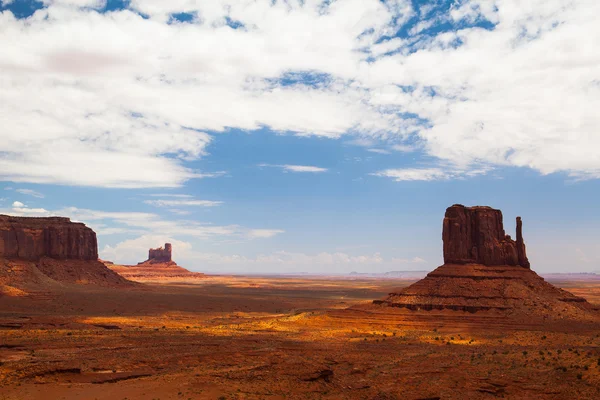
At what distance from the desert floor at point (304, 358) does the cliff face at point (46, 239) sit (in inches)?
1827

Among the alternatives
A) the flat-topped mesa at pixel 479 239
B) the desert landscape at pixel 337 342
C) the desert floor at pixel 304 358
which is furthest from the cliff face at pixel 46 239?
the flat-topped mesa at pixel 479 239

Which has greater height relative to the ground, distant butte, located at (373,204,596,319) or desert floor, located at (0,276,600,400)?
distant butte, located at (373,204,596,319)

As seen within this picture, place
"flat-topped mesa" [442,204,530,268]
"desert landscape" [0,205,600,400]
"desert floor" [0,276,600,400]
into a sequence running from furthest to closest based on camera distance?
"flat-topped mesa" [442,204,530,268] < "desert landscape" [0,205,600,400] < "desert floor" [0,276,600,400]

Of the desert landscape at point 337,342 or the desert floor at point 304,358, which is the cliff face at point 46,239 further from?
the desert floor at point 304,358

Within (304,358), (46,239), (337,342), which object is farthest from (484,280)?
(46,239)

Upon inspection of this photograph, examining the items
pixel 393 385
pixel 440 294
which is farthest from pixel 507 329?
pixel 393 385

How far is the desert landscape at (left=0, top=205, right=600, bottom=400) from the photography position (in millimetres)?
27922

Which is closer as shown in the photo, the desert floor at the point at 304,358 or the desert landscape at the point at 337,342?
the desert floor at the point at 304,358

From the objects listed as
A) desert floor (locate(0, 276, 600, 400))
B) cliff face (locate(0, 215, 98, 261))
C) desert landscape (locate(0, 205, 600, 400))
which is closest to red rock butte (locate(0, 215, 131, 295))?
cliff face (locate(0, 215, 98, 261))

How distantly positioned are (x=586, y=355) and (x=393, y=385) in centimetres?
1274

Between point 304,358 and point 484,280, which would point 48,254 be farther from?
point 304,358

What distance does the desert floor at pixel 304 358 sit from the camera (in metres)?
27.4

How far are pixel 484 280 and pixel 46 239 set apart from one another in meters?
92.6

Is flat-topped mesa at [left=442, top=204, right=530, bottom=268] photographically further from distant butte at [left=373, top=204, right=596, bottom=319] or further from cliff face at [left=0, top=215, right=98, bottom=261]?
cliff face at [left=0, top=215, right=98, bottom=261]
